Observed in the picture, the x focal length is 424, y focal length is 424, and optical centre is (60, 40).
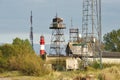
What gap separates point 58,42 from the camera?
289 ft

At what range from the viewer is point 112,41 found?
375ft

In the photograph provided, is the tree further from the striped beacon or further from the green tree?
the green tree

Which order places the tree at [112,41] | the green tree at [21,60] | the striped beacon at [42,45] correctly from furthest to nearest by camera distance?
the tree at [112,41]
the striped beacon at [42,45]
the green tree at [21,60]

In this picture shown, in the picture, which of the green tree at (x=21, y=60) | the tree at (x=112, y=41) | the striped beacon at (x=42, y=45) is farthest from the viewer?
the tree at (x=112, y=41)

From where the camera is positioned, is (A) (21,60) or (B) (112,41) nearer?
(A) (21,60)

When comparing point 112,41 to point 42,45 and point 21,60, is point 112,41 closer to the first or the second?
point 42,45

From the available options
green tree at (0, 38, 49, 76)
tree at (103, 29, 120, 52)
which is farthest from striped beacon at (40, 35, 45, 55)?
tree at (103, 29, 120, 52)

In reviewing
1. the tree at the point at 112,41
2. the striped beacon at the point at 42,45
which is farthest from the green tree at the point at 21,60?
the tree at the point at 112,41

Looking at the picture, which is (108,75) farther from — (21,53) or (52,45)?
(52,45)

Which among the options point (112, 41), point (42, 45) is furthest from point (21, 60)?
point (112, 41)

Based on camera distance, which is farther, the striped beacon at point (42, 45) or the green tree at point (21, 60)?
the striped beacon at point (42, 45)

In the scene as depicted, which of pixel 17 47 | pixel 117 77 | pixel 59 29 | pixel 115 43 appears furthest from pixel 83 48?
pixel 115 43

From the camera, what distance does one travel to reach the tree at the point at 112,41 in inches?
4442

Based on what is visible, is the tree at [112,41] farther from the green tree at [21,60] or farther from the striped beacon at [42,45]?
the green tree at [21,60]
